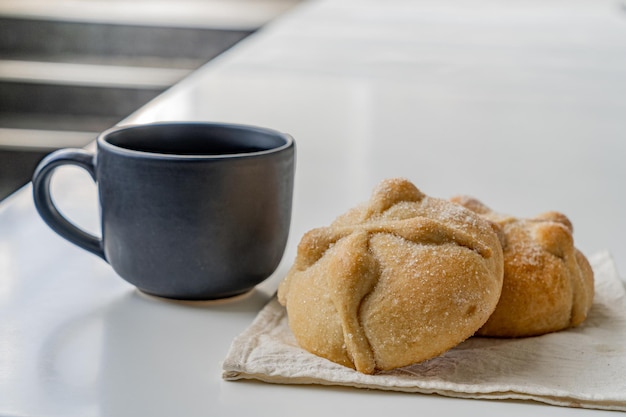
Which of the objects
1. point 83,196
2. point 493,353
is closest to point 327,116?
point 83,196

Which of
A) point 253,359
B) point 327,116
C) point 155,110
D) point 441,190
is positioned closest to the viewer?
point 253,359

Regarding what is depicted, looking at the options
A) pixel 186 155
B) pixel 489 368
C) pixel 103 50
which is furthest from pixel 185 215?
pixel 103 50

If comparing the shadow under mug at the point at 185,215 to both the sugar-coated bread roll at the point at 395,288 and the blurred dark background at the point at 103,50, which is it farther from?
the blurred dark background at the point at 103,50

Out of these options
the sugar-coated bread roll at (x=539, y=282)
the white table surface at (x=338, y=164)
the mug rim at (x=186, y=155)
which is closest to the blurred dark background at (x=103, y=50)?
the white table surface at (x=338, y=164)

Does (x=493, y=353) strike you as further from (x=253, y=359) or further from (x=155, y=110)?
(x=155, y=110)

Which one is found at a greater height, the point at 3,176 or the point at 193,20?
the point at 193,20

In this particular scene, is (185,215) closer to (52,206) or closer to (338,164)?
(52,206)
